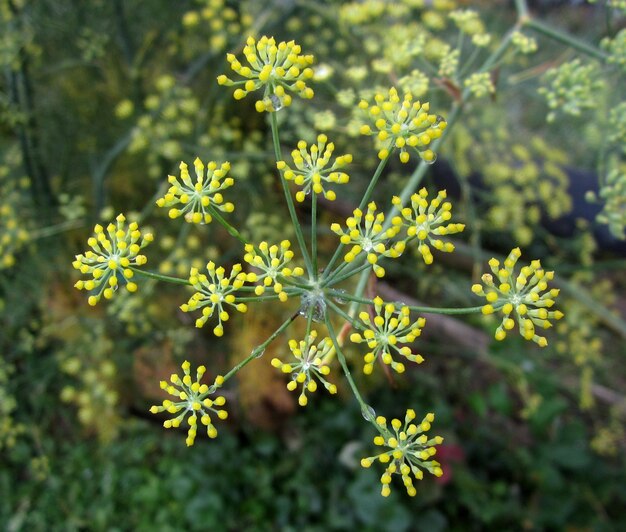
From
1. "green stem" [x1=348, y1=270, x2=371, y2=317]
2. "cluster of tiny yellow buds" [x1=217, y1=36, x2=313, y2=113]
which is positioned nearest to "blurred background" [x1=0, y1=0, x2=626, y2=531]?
"green stem" [x1=348, y1=270, x2=371, y2=317]

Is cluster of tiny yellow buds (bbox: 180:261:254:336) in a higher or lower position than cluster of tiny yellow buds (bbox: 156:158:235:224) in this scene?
lower

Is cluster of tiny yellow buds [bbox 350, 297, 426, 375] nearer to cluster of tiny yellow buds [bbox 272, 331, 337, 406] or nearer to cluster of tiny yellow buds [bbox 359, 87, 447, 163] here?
cluster of tiny yellow buds [bbox 272, 331, 337, 406]

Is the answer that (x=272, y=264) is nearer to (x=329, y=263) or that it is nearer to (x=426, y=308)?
(x=329, y=263)

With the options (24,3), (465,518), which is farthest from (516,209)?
(24,3)

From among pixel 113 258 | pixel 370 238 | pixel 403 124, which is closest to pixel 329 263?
pixel 370 238

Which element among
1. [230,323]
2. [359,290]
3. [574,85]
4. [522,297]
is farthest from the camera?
[230,323]
